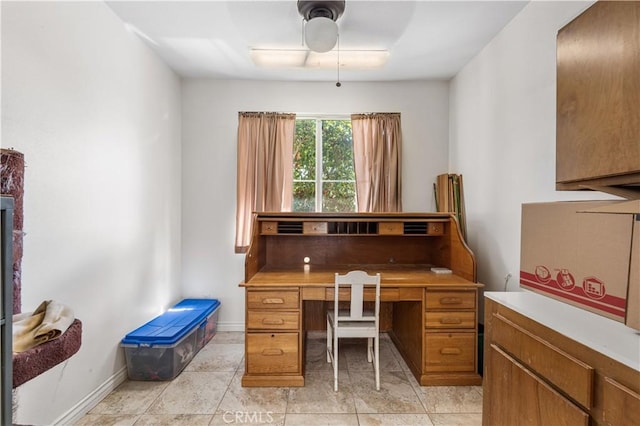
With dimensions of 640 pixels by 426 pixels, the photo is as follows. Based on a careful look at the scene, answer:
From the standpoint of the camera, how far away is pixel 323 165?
3.25 metres

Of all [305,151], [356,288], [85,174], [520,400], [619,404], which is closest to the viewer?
[619,404]

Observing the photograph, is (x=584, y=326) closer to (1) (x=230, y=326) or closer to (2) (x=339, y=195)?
(2) (x=339, y=195)

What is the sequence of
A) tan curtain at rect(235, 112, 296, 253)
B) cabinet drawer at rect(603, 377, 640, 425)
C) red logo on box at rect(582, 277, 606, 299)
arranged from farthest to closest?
tan curtain at rect(235, 112, 296, 253), red logo on box at rect(582, 277, 606, 299), cabinet drawer at rect(603, 377, 640, 425)

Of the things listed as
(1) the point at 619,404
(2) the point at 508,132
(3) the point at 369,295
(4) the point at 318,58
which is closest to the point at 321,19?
(4) the point at 318,58

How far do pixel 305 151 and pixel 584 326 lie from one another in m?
2.70

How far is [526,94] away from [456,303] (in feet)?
5.13

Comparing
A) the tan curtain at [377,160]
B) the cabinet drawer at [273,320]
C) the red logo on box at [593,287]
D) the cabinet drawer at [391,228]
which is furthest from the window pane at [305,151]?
the red logo on box at [593,287]

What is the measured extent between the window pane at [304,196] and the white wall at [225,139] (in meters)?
0.68

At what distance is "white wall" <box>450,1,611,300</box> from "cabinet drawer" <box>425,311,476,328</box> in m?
0.36

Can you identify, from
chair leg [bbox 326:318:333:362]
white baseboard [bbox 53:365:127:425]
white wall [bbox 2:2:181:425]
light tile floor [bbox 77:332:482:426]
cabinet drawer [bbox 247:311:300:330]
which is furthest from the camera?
chair leg [bbox 326:318:333:362]

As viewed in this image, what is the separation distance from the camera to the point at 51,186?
1.60m

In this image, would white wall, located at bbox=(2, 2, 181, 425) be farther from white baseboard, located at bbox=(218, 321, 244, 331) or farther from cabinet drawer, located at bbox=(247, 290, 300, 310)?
cabinet drawer, located at bbox=(247, 290, 300, 310)

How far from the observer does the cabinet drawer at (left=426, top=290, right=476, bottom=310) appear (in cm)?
218
